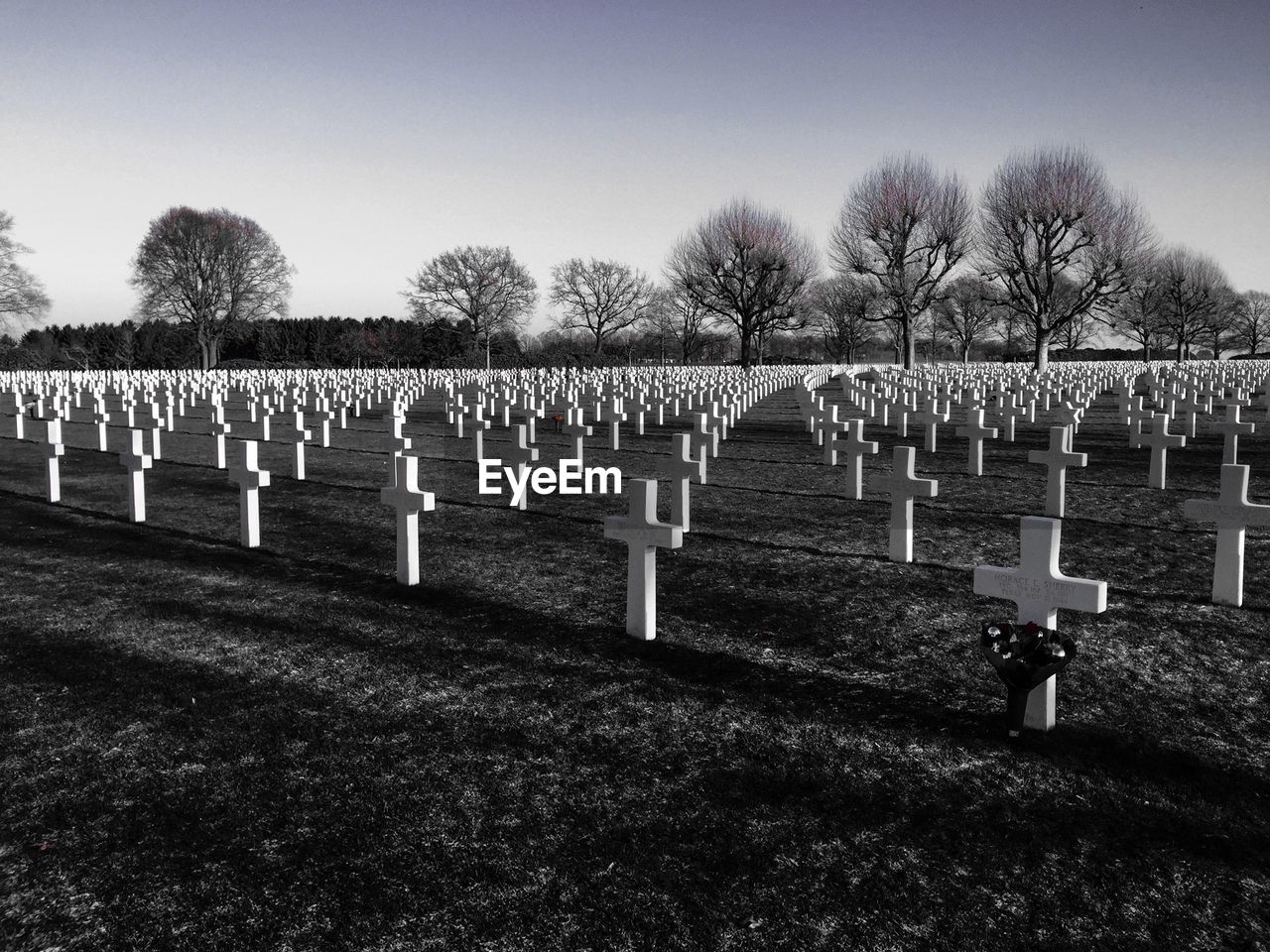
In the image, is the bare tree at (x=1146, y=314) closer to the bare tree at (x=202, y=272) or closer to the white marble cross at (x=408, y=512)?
the bare tree at (x=202, y=272)

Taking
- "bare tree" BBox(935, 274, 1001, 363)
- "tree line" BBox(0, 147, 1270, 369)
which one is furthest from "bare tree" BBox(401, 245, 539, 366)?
"bare tree" BBox(935, 274, 1001, 363)

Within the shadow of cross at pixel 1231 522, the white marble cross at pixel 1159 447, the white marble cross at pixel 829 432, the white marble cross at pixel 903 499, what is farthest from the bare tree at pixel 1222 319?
the shadow of cross at pixel 1231 522

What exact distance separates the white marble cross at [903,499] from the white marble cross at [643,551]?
2318mm

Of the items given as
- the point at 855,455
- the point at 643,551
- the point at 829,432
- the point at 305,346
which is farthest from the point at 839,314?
the point at 643,551

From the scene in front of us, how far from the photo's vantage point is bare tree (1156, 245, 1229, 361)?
58.8 m

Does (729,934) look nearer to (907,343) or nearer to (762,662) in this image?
(762,662)

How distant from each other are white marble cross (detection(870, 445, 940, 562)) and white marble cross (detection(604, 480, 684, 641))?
7.60ft

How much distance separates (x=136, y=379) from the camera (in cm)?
3139

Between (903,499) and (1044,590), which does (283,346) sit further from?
(1044,590)

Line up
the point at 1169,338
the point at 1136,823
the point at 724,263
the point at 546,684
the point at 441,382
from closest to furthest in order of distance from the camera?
the point at 1136,823 → the point at 546,684 → the point at 441,382 → the point at 724,263 → the point at 1169,338

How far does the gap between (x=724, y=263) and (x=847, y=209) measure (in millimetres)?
7978

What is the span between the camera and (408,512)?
5.64 m

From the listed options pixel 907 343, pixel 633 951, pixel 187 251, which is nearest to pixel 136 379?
pixel 187 251

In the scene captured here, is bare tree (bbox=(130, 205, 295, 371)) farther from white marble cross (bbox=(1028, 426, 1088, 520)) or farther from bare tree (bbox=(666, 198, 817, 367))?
white marble cross (bbox=(1028, 426, 1088, 520))
